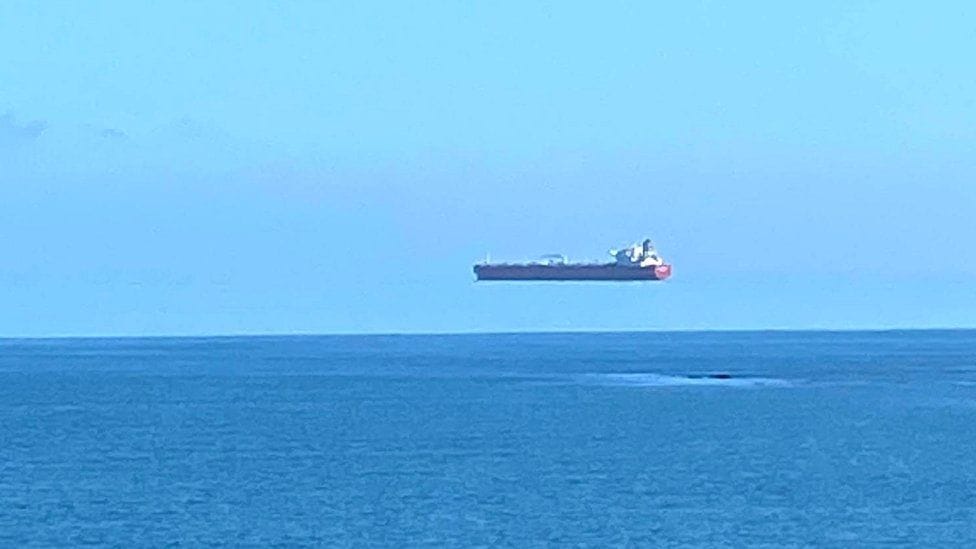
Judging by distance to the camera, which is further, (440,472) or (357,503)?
(440,472)

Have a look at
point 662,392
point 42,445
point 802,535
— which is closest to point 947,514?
point 802,535

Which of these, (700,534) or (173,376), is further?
(173,376)

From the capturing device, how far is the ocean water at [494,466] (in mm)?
45719

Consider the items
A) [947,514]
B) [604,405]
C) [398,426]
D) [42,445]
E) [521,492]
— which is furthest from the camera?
[604,405]

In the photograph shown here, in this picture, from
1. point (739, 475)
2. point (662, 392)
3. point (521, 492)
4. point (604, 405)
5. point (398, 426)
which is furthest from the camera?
point (662, 392)

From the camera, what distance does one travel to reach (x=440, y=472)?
57500 mm

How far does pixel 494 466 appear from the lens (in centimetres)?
5906

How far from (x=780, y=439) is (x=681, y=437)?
3147 millimetres

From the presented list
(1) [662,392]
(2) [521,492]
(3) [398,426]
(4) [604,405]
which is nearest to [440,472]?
(2) [521,492]

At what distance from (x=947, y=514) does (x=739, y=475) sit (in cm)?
917

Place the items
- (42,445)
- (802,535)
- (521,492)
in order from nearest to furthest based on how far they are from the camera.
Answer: (802,535) → (521,492) → (42,445)

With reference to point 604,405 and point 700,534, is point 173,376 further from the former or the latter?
point 700,534

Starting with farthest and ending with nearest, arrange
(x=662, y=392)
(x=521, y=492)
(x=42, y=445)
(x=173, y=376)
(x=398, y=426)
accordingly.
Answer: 1. (x=173, y=376)
2. (x=662, y=392)
3. (x=398, y=426)
4. (x=42, y=445)
5. (x=521, y=492)

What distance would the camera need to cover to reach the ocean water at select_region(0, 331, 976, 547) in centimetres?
4572
